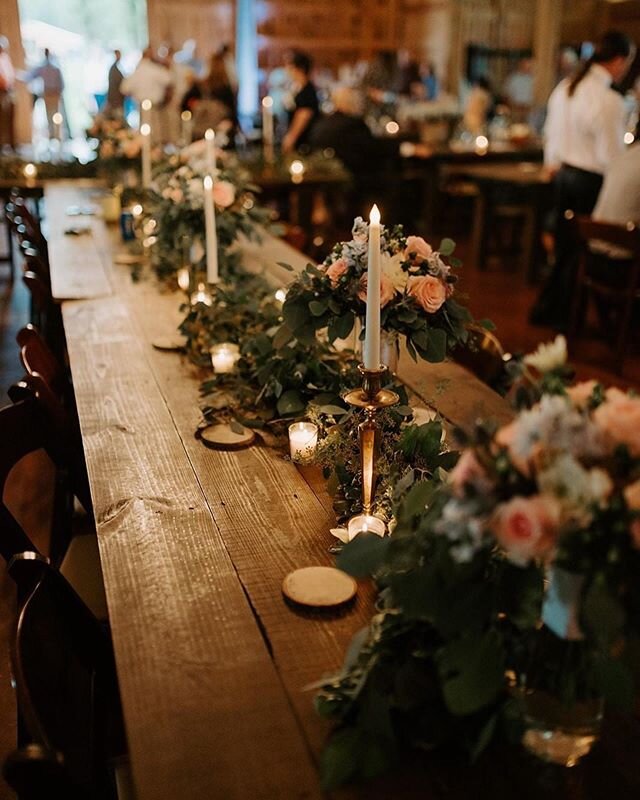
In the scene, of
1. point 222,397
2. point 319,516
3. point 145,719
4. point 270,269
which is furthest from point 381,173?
point 145,719

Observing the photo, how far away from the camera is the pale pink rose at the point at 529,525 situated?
831 mm

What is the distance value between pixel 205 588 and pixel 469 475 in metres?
0.56

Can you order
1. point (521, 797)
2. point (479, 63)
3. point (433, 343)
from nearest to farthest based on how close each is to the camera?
point (521, 797) < point (433, 343) < point (479, 63)

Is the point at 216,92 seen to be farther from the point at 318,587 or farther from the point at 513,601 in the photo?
the point at 513,601

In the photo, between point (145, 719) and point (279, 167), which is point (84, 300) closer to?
point (145, 719)

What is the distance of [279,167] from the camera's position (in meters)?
6.22

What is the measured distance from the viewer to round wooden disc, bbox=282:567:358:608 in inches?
48.9

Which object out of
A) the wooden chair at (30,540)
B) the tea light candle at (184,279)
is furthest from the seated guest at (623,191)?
the wooden chair at (30,540)

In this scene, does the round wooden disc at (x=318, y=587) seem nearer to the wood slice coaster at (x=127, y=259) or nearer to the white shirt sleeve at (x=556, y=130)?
the wood slice coaster at (x=127, y=259)

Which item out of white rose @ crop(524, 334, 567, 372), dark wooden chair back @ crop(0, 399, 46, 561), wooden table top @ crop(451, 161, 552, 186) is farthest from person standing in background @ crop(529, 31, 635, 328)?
white rose @ crop(524, 334, 567, 372)

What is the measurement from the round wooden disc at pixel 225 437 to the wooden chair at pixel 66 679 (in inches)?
18.6

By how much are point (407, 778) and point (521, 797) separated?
124mm

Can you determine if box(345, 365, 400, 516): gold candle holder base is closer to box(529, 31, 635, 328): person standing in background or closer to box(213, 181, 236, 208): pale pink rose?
box(213, 181, 236, 208): pale pink rose

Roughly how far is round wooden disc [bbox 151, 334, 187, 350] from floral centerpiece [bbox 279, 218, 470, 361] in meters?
0.83
